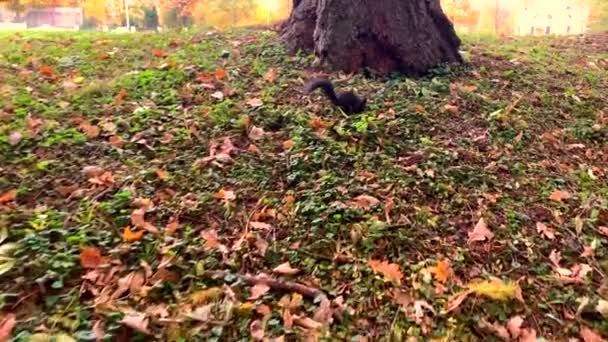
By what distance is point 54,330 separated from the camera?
1651 mm

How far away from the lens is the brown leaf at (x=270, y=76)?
3.48 m

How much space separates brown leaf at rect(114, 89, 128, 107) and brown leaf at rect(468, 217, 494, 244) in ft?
7.19

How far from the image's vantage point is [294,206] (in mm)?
2285

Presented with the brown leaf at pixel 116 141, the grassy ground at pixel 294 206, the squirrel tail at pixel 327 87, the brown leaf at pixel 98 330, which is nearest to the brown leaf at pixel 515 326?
the grassy ground at pixel 294 206

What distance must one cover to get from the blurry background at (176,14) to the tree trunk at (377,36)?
5.65m

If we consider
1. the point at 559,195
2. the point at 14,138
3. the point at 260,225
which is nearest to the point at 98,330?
the point at 260,225

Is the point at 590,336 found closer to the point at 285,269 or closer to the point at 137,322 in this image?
the point at 285,269

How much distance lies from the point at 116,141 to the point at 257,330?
147 cm

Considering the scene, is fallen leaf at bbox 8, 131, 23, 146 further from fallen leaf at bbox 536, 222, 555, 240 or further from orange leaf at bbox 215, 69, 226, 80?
fallen leaf at bbox 536, 222, 555, 240

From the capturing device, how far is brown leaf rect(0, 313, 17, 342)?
1.61 metres

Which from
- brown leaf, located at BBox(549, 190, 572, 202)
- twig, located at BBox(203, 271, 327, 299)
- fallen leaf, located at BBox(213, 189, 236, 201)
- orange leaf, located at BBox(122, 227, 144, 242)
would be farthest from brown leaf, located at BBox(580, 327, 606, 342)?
orange leaf, located at BBox(122, 227, 144, 242)

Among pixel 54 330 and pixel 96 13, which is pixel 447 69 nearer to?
pixel 54 330

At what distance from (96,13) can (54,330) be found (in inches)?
405

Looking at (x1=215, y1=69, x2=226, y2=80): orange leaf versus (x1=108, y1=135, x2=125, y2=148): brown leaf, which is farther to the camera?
(x1=215, y1=69, x2=226, y2=80): orange leaf
